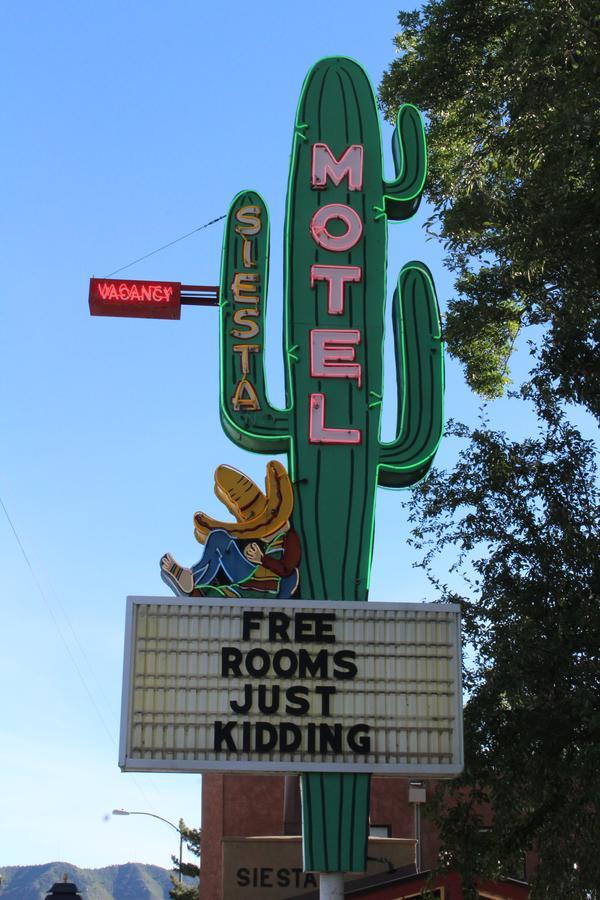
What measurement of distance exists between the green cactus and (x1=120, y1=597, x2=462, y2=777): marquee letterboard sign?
886 millimetres

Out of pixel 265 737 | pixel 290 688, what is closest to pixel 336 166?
pixel 290 688

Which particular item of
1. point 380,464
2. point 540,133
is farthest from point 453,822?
point 540,133

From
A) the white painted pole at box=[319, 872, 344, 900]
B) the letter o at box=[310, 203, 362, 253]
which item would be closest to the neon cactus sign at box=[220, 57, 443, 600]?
the letter o at box=[310, 203, 362, 253]

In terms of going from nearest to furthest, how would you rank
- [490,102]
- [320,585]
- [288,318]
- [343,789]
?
1. [343,789]
2. [320,585]
3. [288,318]
4. [490,102]

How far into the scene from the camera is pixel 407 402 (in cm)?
1590

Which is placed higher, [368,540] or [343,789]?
[368,540]

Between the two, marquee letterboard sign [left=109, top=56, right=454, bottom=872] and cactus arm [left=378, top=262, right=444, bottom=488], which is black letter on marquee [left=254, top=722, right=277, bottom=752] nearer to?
marquee letterboard sign [left=109, top=56, right=454, bottom=872]

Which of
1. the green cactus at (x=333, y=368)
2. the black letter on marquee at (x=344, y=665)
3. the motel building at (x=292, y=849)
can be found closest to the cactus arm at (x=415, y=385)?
the green cactus at (x=333, y=368)

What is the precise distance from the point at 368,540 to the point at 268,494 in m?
1.42

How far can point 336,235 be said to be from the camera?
1695 cm

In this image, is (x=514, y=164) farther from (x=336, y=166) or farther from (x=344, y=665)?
(x=344, y=665)

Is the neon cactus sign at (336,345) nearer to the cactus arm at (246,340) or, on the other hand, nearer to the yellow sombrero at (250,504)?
the cactus arm at (246,340)

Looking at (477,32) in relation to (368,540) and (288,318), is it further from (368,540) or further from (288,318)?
(368,540)

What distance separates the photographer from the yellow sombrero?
14.9 metres
